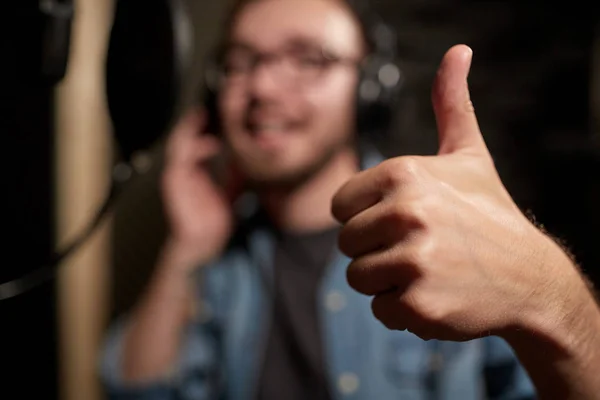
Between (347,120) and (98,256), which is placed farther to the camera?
(98,256)

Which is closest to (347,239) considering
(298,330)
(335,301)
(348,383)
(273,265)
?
(335,301)

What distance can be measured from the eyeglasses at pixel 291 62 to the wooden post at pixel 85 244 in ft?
1.08

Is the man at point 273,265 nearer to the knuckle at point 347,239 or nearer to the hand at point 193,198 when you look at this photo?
the hand at point 193,198

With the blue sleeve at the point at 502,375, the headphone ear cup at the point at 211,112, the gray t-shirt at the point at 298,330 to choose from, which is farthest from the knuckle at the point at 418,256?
the headphone ear cup at the point at 211,112

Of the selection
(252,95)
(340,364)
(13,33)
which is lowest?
(340,364)

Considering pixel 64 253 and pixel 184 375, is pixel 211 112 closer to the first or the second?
pixel 184 375

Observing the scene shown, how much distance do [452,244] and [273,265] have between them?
0.82 metres

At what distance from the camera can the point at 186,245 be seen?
118 cm

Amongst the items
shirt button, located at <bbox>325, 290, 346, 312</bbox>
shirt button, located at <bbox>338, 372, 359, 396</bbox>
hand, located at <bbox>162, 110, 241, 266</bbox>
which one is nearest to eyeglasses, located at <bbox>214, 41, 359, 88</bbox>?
hand, located at <bbox>162, 110, 241, 266</bbox>

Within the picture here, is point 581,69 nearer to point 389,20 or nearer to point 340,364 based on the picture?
point 389,20

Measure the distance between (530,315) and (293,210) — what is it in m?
0.78

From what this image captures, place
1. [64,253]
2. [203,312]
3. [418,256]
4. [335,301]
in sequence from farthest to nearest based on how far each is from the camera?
[203,312] → [335,301] → [64,253] → [418,256]

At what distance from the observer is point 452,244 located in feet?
1.14

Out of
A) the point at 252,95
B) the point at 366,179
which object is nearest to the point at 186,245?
the point at 252,95
